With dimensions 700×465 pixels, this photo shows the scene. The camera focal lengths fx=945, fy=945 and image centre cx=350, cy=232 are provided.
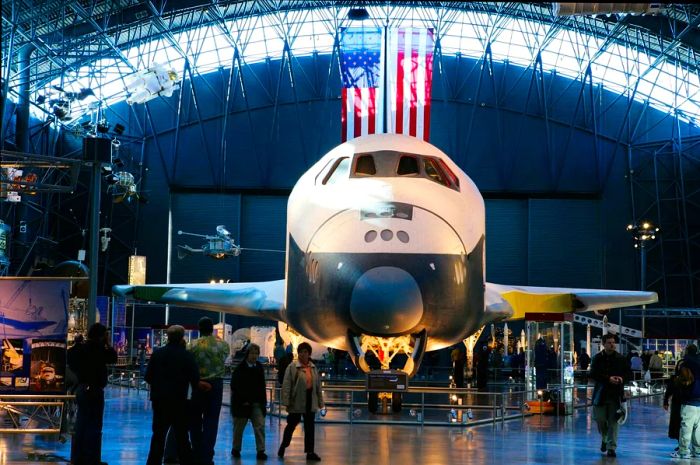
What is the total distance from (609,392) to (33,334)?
611 centimetres

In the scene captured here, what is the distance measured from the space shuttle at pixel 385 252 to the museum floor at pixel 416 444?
101cm

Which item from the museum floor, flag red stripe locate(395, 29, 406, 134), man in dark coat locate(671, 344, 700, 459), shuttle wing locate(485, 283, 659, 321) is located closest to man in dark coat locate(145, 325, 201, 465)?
the museum floor

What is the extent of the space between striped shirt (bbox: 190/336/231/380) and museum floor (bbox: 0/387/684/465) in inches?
36.7

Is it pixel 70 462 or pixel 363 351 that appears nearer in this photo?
pixel 70 462

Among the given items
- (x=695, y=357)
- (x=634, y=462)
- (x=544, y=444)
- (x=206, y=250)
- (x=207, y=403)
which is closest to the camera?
(x=207, y=403)

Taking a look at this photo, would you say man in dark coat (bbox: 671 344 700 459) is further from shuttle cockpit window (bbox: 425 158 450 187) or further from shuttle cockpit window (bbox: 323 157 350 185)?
shuttle cockpit window (bbox: 323 157 350 185)

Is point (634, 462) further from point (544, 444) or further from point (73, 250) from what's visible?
point (73, 250)

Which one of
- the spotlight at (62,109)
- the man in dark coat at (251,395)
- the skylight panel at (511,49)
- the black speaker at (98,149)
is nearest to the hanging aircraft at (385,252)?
the man in dark coat at (251,395)

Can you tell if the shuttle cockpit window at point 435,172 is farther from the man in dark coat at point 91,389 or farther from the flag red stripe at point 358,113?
the flag red stripe at point 358,113

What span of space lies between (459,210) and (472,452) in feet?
9.19

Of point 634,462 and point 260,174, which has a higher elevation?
point 260,174

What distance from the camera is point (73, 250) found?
38656 mm

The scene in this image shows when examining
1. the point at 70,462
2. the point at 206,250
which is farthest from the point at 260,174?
the point at 70,462

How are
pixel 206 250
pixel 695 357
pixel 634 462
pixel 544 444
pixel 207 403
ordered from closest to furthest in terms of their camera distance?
pixel 207 403 → pixel 634 462 → pixel 695 357 → pixel 544 444 → pixel 206 250
